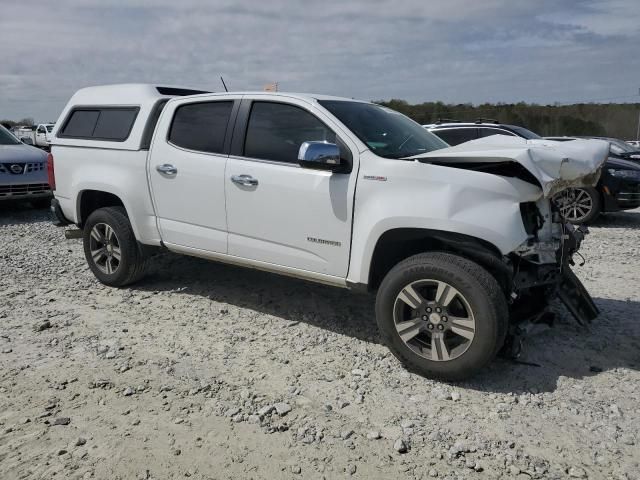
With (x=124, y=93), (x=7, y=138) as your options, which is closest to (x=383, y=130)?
(x=124, y=93)

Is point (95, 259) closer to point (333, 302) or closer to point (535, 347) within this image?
point (333, 302)

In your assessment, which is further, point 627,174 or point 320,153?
point 627,174

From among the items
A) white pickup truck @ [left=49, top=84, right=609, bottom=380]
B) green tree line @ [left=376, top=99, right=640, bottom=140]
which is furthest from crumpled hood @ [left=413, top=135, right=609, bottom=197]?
green tree line @ [left=376, top=99, right=640, bottom=140]

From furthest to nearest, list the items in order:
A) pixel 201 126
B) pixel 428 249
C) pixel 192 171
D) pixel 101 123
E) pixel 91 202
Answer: pixel 91 202, pixel 101 123, pixel 201 126, pixel 192 171, pixel 428 249

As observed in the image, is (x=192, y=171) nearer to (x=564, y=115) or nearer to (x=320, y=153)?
(x=320, y=153)

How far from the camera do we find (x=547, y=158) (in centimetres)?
343

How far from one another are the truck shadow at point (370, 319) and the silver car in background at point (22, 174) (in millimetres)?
4422

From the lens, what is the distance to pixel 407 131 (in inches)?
183

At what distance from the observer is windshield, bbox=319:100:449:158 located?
13.4 feet

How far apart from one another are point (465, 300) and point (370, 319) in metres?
1.44

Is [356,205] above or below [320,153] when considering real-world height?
below

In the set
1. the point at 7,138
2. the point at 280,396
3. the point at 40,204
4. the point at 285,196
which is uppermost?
the point at 285,196

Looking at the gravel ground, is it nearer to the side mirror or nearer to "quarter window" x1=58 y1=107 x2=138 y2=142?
the side mirror

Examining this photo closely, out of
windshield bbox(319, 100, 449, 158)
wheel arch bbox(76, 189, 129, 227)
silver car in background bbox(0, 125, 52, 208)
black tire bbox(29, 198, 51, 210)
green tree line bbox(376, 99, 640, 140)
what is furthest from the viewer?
green tree line bbox(376, 99, 640, 140)
